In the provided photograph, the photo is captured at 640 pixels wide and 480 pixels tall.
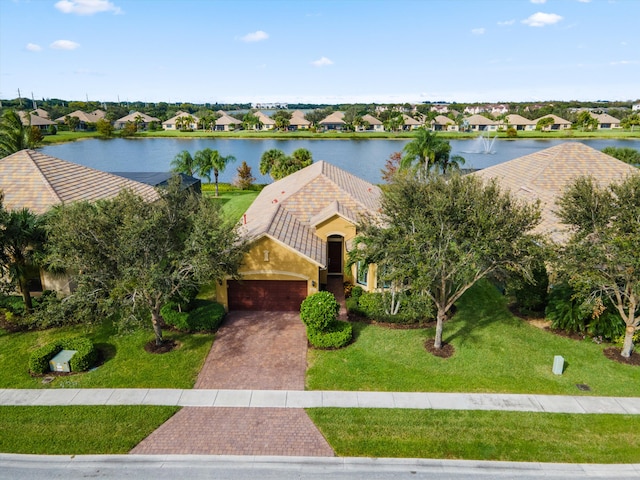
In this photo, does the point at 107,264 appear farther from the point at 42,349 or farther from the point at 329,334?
the point at 329,334

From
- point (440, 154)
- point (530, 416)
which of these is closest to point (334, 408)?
point (530, 416)

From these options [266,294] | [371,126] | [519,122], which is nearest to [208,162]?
[266,294]

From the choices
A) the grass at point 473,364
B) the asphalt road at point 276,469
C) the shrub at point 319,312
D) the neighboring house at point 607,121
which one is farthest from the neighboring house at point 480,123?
the asphalt road at point 276,469

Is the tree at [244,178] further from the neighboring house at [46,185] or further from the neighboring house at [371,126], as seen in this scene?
the neighboring house at [371,126]

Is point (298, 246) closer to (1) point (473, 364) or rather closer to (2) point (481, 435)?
Answer: (1) point (473, 364)

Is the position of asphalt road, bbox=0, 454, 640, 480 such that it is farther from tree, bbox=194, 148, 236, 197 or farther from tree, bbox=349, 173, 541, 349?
tree, bbox=194, 148, 236, 197
